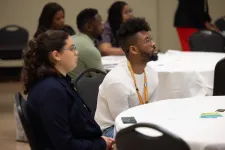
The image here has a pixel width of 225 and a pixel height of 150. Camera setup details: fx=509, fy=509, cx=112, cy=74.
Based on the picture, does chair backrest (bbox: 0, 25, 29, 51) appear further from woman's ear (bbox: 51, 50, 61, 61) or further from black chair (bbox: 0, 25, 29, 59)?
woman's ear (bbox: 51, 50, 61, 61)

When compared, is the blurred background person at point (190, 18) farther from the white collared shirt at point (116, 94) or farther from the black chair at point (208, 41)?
the white collared shirt at point (116, 94)

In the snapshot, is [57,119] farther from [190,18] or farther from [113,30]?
[190,18]

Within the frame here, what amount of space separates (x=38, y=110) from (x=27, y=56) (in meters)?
0.35

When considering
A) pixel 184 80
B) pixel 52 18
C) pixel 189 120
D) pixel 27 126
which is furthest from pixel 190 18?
pixel 27 126

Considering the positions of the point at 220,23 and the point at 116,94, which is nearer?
the point at 116,94

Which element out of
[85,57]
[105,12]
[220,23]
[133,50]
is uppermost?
[133,50]

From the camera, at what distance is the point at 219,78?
13.5 ft

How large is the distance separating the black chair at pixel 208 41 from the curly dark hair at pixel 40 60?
354cm

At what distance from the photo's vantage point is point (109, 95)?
338 centimetres

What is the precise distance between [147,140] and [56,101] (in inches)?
24.2

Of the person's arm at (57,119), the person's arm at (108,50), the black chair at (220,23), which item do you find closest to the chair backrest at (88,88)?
the person's arm at (57,119)

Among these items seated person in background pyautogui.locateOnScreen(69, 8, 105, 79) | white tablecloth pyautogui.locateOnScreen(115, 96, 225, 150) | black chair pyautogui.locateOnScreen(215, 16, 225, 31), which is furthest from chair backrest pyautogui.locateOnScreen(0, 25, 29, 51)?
white tablecloth pyautogui.locateOnScreen(115, 96, 225, 150)

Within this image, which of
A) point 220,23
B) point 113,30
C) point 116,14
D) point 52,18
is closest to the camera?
point 52,18

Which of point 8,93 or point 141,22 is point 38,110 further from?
point 8,93
